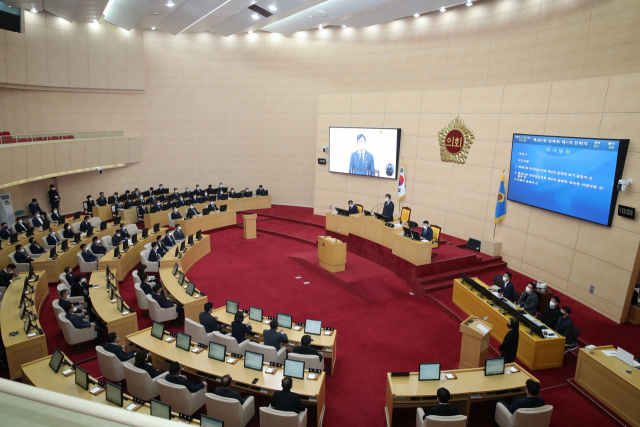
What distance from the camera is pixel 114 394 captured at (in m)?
5.20

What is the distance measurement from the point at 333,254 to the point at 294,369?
19.2 feet

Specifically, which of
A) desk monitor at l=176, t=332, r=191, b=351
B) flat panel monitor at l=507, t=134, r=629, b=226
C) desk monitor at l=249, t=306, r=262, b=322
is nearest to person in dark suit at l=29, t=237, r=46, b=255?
desk monitor at l=176, t=332, r=191, b=351

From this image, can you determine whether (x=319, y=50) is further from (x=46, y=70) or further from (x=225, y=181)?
(x=46, y=70)

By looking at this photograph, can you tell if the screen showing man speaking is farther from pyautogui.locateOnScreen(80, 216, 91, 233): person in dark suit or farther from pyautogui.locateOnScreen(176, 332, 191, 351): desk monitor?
pyautogui.locateOnScreen(176, 332, 191, 351): desk monitor

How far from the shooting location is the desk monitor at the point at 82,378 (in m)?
5.52

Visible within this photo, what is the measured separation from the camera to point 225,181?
20578mm

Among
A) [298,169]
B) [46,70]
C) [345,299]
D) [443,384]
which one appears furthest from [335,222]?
[46,70]

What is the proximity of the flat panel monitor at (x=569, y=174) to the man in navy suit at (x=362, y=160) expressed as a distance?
18.0 feet

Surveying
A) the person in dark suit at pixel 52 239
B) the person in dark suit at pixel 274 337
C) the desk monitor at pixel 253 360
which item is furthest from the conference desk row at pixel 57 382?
the person in dark suit at pixel 52 239

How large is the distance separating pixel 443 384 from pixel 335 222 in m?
8.92

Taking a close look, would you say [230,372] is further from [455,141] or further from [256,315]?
[455,141]

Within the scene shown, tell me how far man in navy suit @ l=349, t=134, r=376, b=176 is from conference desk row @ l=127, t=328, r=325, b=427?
10.7m

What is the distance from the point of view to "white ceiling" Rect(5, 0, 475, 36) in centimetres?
1344

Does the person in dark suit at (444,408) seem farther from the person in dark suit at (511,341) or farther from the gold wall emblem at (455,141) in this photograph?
the gold wall emblem at (455,141)
